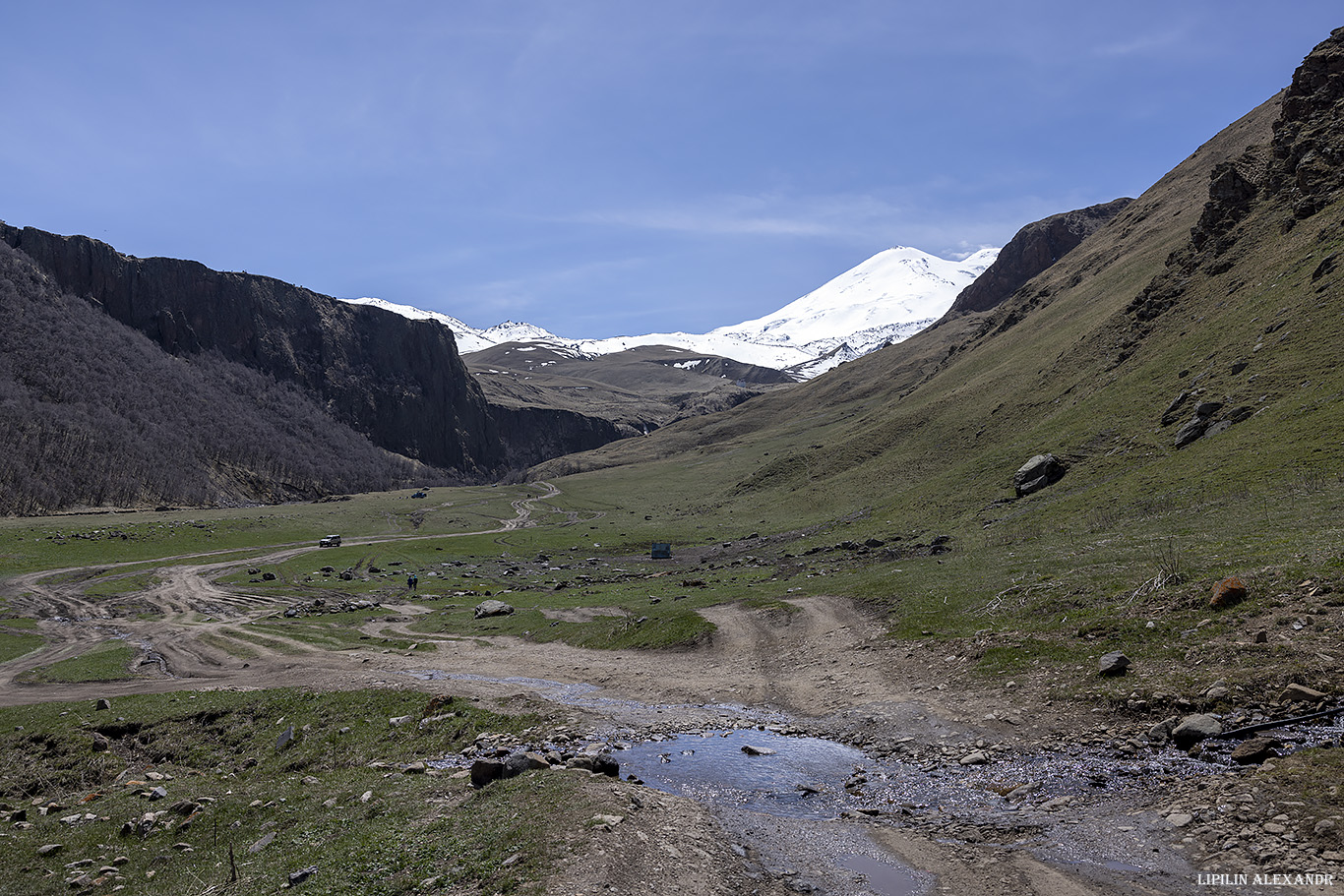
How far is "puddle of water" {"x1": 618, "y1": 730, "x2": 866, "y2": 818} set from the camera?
17.8m

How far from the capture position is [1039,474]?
59562 millimetres

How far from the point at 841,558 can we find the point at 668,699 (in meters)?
33.8

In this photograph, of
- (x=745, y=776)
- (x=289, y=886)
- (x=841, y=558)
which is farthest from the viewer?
(x=841, y=558)

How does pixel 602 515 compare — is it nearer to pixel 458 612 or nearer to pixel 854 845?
pixel 458 612

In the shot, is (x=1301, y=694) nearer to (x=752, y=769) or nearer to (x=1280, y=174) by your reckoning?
(x=752, y=769)

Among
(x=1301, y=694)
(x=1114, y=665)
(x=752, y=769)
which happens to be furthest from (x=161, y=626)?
(x=1301, y=694)

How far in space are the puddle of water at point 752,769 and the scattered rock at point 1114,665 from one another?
25.9 ft

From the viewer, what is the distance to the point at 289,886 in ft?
46.2

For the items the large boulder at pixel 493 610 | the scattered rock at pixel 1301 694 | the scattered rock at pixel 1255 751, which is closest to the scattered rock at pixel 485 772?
the scattered rock at pixel 1255 751

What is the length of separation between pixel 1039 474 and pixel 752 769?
49.9 m

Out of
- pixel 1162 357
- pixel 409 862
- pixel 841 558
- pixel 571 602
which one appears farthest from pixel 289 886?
pixel 1162 357

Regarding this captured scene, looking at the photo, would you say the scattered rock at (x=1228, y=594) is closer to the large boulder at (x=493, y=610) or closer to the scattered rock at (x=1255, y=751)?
the scattered rock at (x=1255, y=751)

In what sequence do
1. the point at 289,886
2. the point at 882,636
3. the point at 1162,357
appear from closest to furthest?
the point at 289,886, the point at 882,636, the point at 1162,357

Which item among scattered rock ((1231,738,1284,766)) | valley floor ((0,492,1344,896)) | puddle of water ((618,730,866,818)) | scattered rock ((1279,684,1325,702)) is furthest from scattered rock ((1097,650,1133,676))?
puddle of water ((618,730,866,818))
